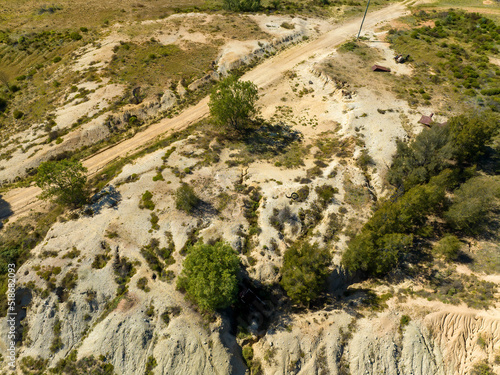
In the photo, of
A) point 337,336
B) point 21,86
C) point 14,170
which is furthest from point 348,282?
point 21,86

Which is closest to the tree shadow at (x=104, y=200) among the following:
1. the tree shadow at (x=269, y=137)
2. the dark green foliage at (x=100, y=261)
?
the dark green foliage at (x=100, y=261)

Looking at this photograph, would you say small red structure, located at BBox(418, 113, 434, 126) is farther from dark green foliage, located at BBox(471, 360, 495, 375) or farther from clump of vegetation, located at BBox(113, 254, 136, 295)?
clump of vegetation, located at BBox(113, 254, 136, 295)

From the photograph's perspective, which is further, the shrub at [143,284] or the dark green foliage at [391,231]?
the dark green foliage at [391,231]

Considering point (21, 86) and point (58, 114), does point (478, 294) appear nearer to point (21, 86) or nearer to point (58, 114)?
point (58, 114)

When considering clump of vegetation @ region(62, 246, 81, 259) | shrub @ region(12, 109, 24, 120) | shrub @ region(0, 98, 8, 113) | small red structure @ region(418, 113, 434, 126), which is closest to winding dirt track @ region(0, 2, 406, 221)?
clump of vegetation @ region(62, 246, 81, 259)

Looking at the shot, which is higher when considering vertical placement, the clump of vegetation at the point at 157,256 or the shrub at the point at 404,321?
the clump of vegetation at the point at 157,256

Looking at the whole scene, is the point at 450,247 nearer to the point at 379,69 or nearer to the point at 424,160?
the point at 424,160

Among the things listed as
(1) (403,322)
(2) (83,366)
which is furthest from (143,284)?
(1) (403,322)

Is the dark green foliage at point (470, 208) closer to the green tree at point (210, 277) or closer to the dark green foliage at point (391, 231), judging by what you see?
the dark green foliage at point (391, 231)
